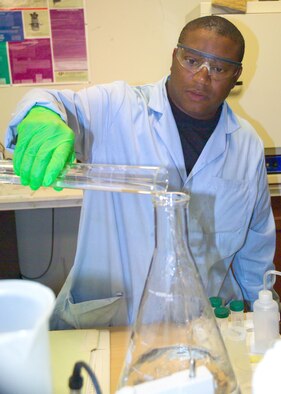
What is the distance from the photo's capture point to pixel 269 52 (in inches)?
79.8

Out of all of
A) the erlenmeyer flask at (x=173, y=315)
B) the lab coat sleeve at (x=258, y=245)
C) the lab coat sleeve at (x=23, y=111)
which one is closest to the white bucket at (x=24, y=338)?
the erlenmeyer flask at (x=173, y=315)

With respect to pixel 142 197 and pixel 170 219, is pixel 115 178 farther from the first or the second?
pixel 142 197

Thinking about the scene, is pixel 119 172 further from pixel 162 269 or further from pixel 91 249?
pixel 91 249

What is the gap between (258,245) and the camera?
1.33 metres

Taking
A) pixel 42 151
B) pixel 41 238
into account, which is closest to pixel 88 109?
pixel 42 151

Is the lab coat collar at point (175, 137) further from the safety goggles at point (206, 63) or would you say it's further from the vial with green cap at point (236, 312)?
the vial with green cap at point (236, 312)

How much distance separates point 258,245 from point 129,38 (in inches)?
62.7

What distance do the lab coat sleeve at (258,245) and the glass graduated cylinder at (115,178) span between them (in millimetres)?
659

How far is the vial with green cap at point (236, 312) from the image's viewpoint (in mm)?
888

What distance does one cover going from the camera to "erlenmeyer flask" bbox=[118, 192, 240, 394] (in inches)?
24.0

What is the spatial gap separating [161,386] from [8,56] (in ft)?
7.46

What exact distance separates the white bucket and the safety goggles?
90 centimetres

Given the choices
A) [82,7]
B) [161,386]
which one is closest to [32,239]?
[82,7]

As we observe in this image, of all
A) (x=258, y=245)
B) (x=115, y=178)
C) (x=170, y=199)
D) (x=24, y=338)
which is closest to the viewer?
(x=24, y=338)
